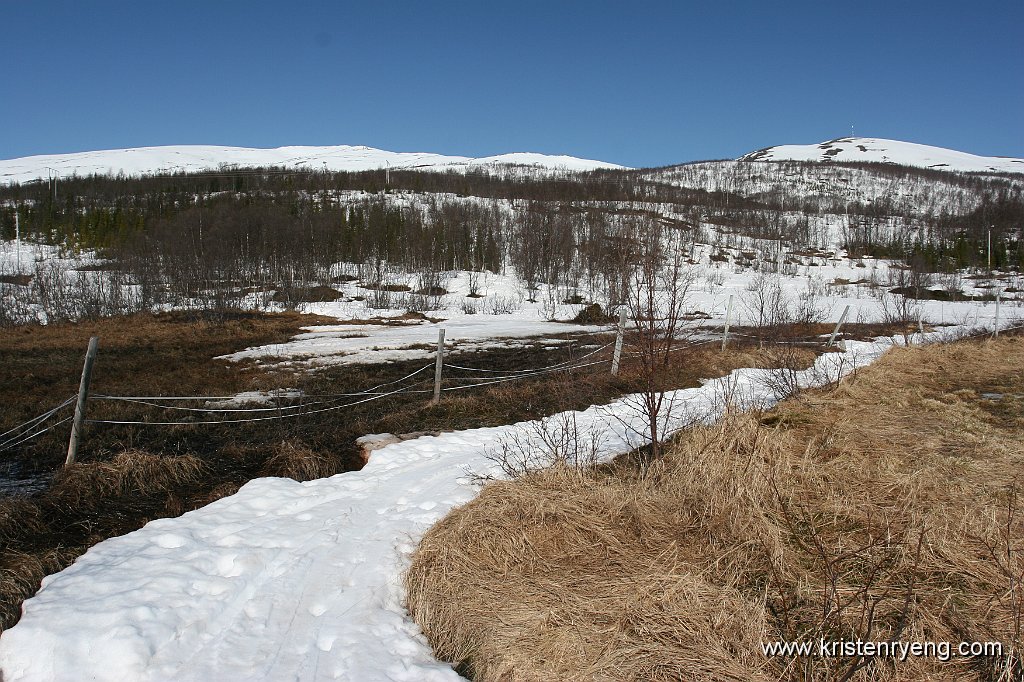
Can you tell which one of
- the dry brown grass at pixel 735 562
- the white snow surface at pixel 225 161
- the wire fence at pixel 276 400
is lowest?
the wire fence at pixel 276 400

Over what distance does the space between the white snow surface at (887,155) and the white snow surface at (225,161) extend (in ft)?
156

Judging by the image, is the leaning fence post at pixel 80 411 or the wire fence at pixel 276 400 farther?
the wire fence at pixel 276 400

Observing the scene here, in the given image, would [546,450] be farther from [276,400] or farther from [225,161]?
[225,161]

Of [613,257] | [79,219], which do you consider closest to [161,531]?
[613,257]

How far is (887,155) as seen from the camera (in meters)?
150

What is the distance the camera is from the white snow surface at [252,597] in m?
3.35

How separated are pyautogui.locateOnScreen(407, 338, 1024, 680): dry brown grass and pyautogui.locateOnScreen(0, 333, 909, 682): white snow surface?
15.8 inches

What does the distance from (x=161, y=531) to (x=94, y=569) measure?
27.5 inches

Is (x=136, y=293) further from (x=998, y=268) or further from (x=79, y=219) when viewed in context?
(x=998, y=268)

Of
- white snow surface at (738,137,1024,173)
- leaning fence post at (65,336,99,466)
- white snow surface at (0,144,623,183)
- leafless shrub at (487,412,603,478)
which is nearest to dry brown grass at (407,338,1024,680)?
leafless shrub at (487,412,603,478)

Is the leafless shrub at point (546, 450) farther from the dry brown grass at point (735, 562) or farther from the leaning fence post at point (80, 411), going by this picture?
the leaning fence post at point (80, 411)

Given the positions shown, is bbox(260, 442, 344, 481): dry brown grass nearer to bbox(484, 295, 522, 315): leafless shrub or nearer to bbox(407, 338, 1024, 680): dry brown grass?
bbox(407, 338, 1024, 680): dry brown grass

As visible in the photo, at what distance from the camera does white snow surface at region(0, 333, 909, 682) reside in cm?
335

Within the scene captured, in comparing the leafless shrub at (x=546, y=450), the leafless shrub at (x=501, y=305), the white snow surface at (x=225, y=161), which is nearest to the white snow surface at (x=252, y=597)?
the leafless shrub at (x=546, y=450)
